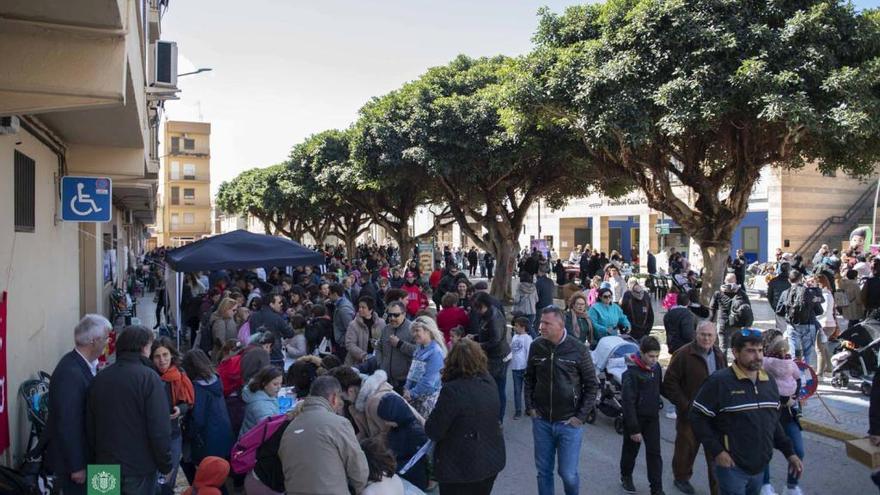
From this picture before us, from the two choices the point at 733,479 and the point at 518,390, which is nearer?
the point at 733,479

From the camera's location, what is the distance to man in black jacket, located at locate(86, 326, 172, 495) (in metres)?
3.91

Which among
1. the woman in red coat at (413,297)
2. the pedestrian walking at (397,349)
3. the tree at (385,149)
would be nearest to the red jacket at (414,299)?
the woman in red coat at (413,297)

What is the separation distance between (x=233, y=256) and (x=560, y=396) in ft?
25.5

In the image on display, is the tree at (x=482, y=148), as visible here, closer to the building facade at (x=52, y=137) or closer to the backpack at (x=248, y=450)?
the building facade at (x=52, y=137)

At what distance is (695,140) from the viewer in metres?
13.5

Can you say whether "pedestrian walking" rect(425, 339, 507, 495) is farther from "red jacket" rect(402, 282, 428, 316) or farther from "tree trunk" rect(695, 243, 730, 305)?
"tree trunk" rect(695, 243, 730, 305)

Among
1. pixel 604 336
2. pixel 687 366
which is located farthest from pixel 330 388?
pixel 604 336

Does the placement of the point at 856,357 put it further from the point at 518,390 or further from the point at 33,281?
the point at 33,281

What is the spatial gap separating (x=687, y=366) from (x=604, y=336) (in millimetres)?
3210

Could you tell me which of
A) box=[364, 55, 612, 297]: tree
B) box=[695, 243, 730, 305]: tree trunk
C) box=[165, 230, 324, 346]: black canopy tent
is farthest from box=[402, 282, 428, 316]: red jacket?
box=[695, 243, 730, 305]: tree trunk

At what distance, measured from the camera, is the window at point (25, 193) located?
601 cm

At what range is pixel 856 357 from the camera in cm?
902

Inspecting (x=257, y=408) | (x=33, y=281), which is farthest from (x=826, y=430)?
(x=33, y=281)

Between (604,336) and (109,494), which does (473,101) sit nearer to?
(604,336)
